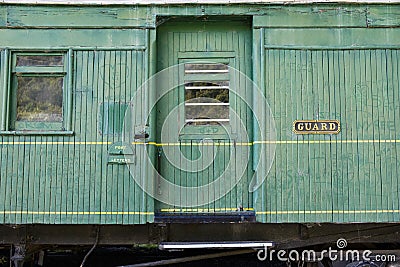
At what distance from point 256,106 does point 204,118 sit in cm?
61

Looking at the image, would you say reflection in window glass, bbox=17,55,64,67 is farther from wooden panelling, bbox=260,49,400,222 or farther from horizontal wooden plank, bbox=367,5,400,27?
horizontal wooden plank, bbox=367,5,400,27

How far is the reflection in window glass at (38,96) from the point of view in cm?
577

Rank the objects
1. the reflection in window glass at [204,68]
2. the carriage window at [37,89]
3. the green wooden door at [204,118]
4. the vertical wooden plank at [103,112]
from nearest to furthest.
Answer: the vertical wooden plank at [103,112]
the carriage window at [37,89]
the green wooden door at [204,118]
the reflection in window glass at [204,68]

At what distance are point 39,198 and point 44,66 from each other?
142 cm

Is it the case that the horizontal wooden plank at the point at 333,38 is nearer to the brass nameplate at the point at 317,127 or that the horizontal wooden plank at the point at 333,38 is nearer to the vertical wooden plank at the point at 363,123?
the vertical wooden plank at the point at 363,123

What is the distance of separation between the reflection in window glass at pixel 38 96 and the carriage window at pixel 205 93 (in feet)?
4.63

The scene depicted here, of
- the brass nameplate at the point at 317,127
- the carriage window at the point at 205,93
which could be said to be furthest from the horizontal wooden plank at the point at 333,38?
the brass nameplate at the point at 317,127

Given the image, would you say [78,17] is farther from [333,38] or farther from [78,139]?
[333,38]

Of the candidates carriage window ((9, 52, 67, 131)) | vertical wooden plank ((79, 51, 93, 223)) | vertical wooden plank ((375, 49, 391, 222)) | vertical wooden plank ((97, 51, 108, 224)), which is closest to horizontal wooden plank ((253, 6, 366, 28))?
vertical wooden plank ((375, 49, 391, 222))

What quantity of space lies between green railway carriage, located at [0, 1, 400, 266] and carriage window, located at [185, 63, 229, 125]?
0.05 feet

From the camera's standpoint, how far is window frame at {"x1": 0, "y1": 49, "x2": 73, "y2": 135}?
5684mm

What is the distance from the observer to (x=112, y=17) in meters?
5.81

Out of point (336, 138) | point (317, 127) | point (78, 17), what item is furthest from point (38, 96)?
point (336, 138)

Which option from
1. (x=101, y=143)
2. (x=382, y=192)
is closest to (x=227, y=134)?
(x=101, y=143)
